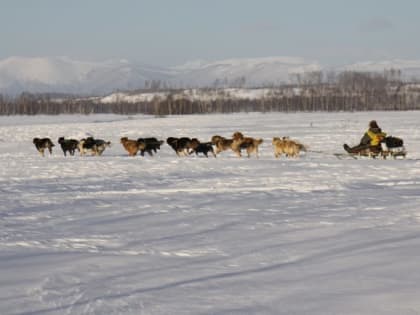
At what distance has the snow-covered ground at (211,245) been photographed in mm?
4254

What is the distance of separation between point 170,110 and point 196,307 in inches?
3690

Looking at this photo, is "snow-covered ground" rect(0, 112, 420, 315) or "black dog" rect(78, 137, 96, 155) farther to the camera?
"black dog" rect(78, 137, 96, 155)

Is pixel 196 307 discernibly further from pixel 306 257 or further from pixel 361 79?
pixel 361 79

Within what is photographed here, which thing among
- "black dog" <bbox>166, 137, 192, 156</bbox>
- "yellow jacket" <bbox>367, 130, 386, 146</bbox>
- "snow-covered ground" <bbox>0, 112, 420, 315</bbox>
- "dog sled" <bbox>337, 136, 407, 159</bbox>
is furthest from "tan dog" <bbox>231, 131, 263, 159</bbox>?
"snow-covered ground" <bbox>0, 112, 420, 315</bbox>

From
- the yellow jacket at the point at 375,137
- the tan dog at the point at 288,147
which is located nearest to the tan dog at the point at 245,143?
the tan dog at the point at 288,147

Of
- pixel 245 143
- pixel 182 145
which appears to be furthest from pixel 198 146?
pixel 245 143

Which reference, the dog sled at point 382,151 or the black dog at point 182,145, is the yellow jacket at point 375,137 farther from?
the black dog at point 182,145

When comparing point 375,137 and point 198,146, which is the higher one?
point 375,137

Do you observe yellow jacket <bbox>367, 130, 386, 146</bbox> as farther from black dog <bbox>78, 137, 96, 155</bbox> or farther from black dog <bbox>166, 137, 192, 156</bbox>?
black dog <bbox>78, 137, 96, 155</bbox>

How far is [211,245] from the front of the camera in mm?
6152

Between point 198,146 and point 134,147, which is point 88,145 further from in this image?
point 198,146

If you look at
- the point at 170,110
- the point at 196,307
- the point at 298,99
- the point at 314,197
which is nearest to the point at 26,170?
the point at 314,197

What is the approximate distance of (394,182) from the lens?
11.8 m

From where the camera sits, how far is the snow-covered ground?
4.25 meters
